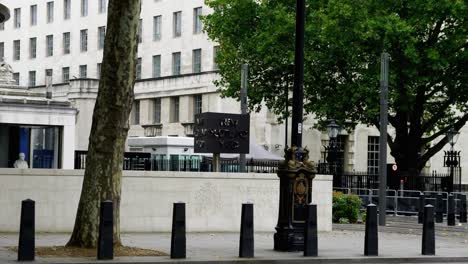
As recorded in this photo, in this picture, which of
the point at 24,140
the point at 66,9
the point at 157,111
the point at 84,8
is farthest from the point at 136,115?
the point at 24,140

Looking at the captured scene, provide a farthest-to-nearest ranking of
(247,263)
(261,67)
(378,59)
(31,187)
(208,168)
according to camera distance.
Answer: (261,67)
(378,59)
(208,168)
(31,187)
(247,263)

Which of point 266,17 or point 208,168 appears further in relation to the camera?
point 266,17

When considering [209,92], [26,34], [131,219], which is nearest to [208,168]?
[131,219]

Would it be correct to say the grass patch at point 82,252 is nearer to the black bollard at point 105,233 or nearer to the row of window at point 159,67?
the black bollard at point 105,233

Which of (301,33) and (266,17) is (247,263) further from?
(266,17)

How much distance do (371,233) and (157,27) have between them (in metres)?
57.2

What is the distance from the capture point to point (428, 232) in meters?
20.9

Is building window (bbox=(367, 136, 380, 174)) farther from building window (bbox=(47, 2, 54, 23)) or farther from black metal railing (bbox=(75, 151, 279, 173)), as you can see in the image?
building window (bbox=(47, 2, 54, 23))

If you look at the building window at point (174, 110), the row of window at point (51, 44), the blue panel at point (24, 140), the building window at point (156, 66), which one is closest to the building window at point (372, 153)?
the building window at point (174, 110)

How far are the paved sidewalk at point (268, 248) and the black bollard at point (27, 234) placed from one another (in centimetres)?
18

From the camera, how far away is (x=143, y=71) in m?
77.4

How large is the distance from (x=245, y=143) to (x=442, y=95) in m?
27.2

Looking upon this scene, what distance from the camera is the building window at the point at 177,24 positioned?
73.6 meters

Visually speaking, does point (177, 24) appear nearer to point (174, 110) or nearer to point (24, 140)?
point (174, 110)
